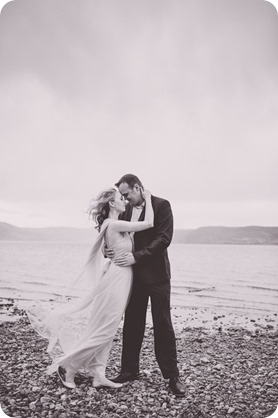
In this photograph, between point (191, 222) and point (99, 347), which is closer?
point (99, 347)

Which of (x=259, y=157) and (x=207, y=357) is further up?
(x=259, y=157)

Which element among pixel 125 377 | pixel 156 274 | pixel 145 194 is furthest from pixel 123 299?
pixel 145 194

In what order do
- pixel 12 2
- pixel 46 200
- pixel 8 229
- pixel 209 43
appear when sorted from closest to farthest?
pixel 12 2, pixel 209 43, pixel 46 200, pixel 8 229

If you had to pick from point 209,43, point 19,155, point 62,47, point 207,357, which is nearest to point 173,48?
point 209,43

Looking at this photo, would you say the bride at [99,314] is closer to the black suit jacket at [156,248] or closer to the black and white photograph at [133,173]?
the black and white photograph at [133,173]

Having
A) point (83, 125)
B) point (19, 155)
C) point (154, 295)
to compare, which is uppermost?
point (83, 125)

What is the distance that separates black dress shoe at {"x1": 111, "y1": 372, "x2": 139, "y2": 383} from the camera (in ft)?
14.4

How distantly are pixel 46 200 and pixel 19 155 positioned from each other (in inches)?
60.7

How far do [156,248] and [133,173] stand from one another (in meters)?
1.36

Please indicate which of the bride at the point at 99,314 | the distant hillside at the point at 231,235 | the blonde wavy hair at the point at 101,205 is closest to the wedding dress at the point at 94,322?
the bride at the point at 99,314

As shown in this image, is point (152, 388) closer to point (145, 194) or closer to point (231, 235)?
point (145, 194)

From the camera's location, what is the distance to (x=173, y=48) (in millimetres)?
5105

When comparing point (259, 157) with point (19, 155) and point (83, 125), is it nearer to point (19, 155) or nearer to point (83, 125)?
point (83, 125)

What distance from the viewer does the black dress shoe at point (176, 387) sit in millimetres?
4066
